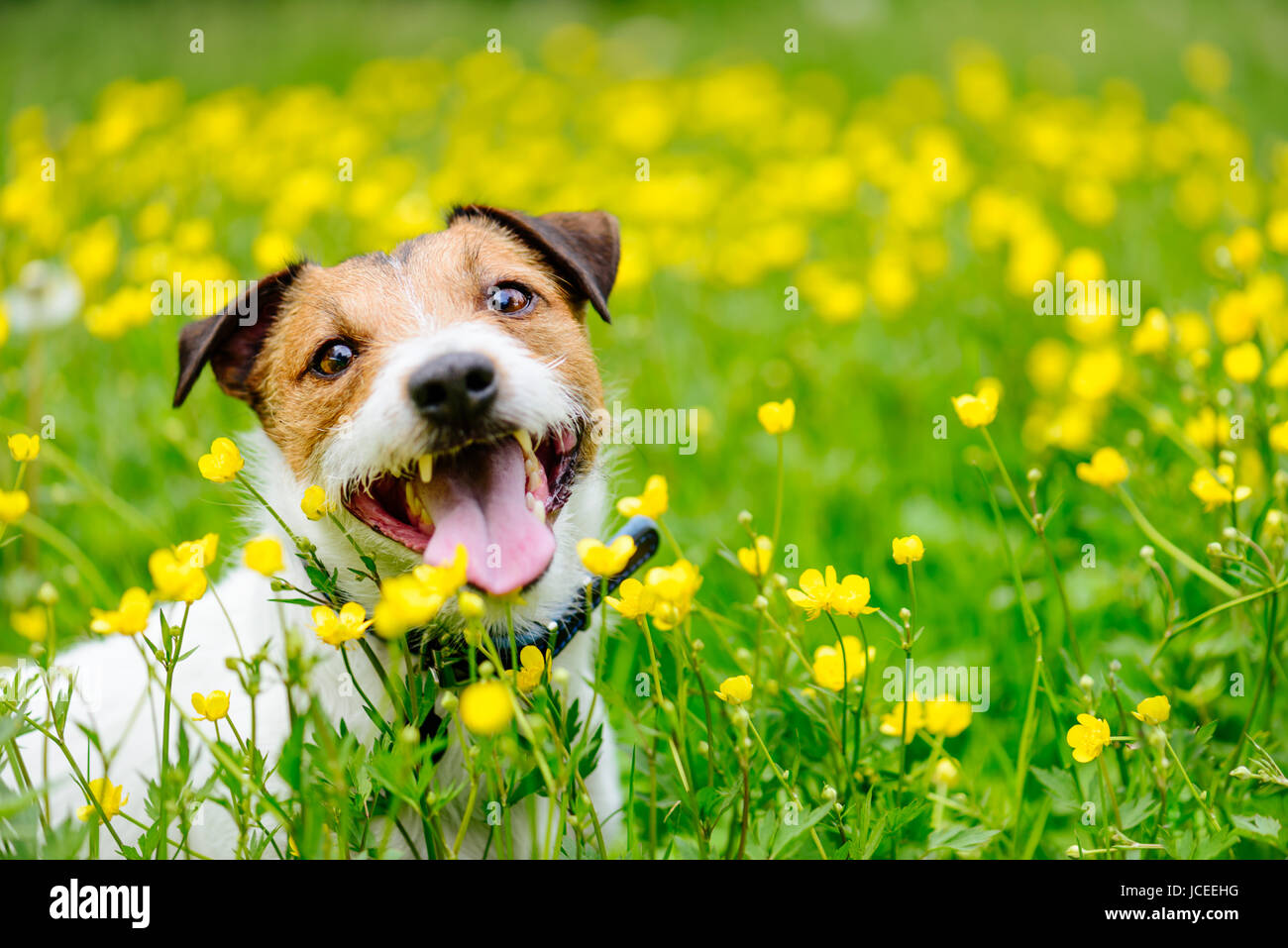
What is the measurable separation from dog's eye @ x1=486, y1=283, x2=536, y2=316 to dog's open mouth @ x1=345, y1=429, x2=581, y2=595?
0.33m

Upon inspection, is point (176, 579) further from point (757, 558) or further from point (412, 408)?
point (757, 558)

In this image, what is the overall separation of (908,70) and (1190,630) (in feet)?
23.8

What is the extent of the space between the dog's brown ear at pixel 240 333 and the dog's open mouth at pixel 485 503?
0.61 m

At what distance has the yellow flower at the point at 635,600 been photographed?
1.87m

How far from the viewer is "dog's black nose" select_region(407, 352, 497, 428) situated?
2012 millimetres

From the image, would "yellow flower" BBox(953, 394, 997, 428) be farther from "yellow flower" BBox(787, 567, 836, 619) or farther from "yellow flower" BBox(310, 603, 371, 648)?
"yellow flower" BBox(310, 603, 371, 648)

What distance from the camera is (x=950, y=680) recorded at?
296cm

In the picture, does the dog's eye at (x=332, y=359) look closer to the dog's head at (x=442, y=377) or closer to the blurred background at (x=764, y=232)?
the dog's head at (x=442, y=377)

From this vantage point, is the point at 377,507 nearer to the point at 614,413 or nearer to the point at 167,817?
the point at 167,817

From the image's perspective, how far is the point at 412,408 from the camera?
204 centimetres

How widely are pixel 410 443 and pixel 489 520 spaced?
22cm

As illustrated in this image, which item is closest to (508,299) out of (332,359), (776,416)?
(332,359)

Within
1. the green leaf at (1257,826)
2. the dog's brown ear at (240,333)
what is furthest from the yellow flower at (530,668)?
the green leaf at (1257,826)
